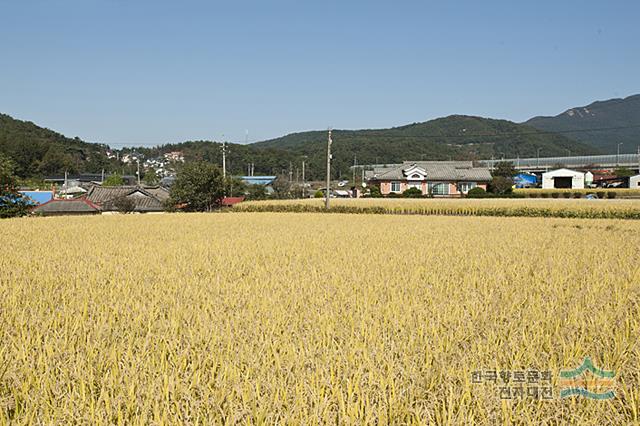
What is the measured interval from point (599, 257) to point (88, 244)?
1003cm

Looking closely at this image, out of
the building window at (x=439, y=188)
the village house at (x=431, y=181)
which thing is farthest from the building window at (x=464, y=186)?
the building window at (x=439, y=188)

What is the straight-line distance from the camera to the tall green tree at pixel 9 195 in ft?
91.2

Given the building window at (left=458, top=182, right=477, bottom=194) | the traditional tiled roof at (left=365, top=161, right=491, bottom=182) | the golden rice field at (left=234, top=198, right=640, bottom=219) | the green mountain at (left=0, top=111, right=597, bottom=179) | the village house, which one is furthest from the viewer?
the green mountain at (left=0, top=111, right=597, bottom=179)

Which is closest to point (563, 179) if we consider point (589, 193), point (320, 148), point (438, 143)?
point (589, 193)

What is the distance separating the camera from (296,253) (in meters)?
9.31

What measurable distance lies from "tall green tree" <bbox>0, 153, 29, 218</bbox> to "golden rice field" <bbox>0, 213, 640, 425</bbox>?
23.7 metres

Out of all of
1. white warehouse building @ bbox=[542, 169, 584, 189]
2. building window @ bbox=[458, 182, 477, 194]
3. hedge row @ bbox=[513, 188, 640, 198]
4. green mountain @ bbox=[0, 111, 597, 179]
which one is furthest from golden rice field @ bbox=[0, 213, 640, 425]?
white warehouse building @ bbox=[542, 169, 584, 189]

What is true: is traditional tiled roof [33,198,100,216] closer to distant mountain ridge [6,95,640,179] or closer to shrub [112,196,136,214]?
shrub [112,196,136,214]

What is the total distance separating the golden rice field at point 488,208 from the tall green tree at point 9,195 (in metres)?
12.4

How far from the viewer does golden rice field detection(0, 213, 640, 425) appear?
2395mm

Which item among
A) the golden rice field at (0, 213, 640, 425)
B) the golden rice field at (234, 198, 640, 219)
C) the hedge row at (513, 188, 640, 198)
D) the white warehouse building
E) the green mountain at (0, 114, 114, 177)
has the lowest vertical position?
the golden rice field at (0, 213, 640, 425)

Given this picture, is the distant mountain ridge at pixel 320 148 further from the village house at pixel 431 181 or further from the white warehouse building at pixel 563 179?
the village house at pixel 431 181

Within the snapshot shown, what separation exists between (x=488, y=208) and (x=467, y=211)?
1.07m

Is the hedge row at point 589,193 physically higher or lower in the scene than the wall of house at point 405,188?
lower
